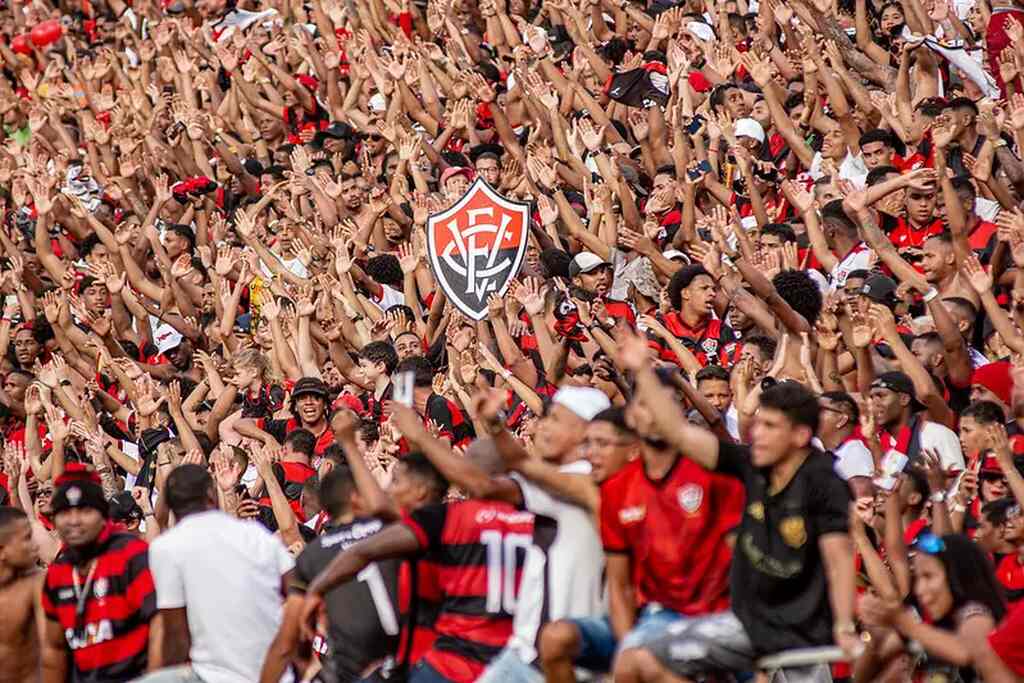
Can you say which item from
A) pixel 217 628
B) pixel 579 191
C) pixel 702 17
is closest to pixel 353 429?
pixel 217 628

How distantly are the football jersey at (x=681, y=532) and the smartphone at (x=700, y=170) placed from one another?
664 centimetres

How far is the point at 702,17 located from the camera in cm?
1716

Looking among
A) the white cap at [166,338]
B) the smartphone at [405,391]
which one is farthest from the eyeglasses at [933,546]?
the white cap at [166,338]

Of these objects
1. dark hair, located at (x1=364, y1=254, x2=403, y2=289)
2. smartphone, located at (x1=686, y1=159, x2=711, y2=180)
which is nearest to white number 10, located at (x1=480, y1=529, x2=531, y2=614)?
smartphone, located at (x1=686, y1=159, x2=711, y2=180)

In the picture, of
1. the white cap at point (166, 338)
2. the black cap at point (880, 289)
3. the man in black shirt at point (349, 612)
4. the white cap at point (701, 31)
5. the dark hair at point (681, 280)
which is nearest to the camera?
the man in black shirt at point (349, 612)

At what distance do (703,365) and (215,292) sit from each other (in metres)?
5.17

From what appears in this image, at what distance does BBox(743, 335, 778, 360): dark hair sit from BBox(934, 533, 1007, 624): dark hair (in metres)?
3.68

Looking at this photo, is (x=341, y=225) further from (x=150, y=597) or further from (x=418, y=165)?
(x=150, y=597)

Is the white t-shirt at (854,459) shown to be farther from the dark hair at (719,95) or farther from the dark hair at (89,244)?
the dark hair at (89,244)

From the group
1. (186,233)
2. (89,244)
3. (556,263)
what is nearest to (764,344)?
(556,263)

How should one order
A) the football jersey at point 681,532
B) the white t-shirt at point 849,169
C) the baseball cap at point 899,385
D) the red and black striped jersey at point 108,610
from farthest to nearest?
the white t-shirt at point 849,169, the baseball cap at point 899,385, the red and black striped jersey at point 108,610, the football jersey at point 681,532

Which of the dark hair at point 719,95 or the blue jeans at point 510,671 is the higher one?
the blue jeans at point 510,671

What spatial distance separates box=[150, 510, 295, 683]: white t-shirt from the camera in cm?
854

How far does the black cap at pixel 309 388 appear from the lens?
1303 cm
